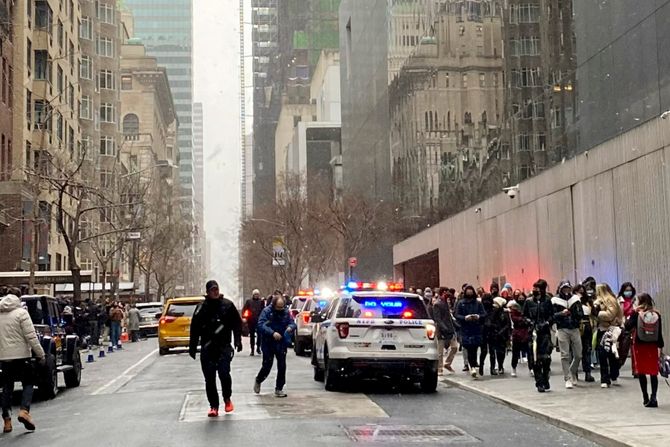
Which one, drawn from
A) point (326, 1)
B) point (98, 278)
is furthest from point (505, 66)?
point (326, 1)

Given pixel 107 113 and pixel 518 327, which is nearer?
pixel 518 327

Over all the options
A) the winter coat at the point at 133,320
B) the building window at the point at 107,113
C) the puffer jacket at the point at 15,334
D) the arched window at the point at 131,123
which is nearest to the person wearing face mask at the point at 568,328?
the puffer jacket at the point at 15,334

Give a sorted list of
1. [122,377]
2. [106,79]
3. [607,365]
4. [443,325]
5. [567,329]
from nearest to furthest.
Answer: [567,329]
[607,365]
[443,325]
[122,377]
[106,79]

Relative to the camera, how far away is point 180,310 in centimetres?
2836

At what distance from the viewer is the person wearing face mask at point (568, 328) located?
50.0 feet

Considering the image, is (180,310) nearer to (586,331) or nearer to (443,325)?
(443,325)

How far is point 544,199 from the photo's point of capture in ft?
92.9

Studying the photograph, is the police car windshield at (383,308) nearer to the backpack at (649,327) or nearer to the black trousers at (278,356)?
the black trousers at (278,356)

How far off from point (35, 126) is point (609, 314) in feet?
133

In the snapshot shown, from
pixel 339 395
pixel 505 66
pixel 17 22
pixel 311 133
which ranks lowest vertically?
pixel 339 395

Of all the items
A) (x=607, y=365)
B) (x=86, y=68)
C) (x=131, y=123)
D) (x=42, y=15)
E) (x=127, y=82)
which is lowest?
(x=607, y=365)

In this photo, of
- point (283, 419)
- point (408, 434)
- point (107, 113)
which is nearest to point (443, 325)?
point (283, 419)

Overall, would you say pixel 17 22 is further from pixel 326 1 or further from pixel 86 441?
pixel 326 1

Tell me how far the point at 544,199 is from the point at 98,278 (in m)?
57.7
